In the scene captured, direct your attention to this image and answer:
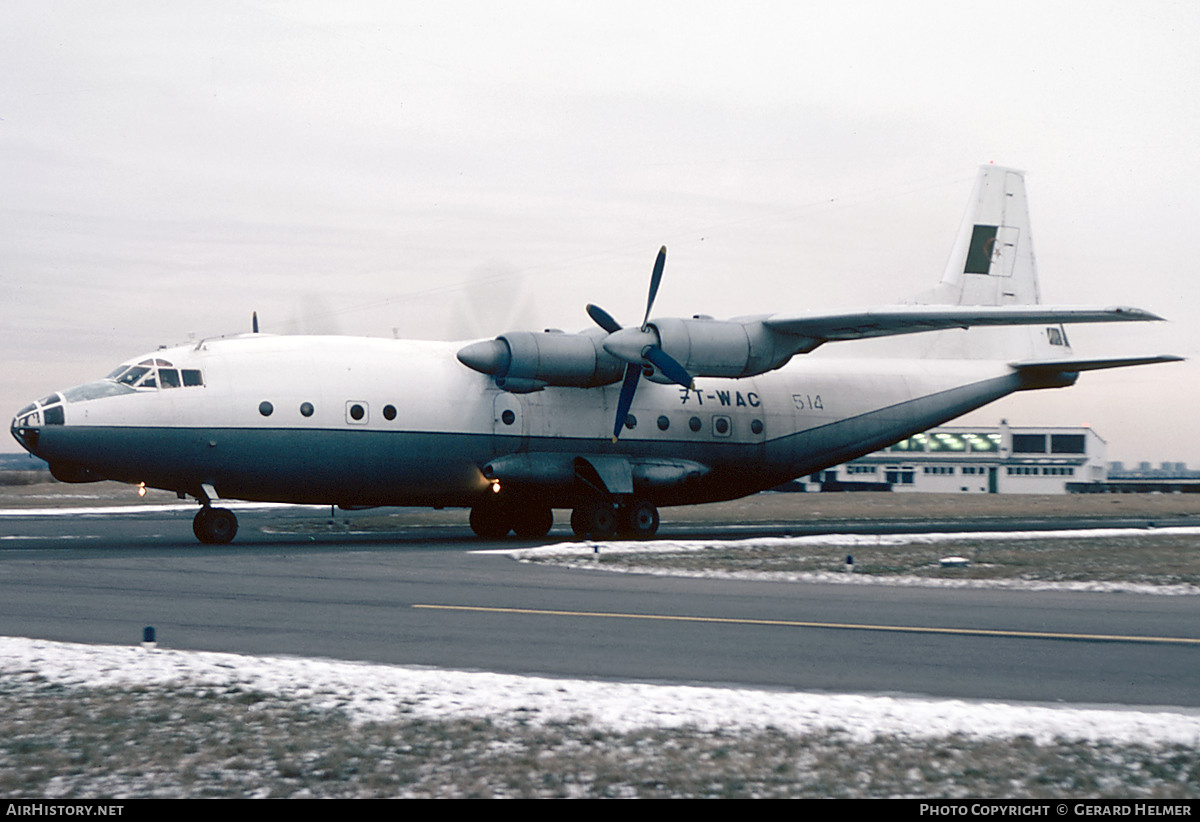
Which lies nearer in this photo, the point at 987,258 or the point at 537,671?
the point at 537,671

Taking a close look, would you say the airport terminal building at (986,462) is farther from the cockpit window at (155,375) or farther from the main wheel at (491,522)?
the cockpit window at (155,375)

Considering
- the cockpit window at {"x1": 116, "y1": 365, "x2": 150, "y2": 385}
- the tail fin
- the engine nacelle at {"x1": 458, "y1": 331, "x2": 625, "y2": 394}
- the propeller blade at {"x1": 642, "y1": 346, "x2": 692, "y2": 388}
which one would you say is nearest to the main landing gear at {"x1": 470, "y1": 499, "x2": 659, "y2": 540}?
the engine nacelle at {"x1": 458, "y1": 331, "x2": 625, "y2": 394}

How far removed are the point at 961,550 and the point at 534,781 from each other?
20.4 metres

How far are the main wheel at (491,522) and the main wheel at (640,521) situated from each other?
363 centimetres

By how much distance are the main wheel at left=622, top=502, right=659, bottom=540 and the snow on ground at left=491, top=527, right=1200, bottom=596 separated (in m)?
3.72

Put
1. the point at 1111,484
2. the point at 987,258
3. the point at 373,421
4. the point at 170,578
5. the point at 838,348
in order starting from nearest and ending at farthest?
the point at 170,578 < the point at 373,421 < the point at 838,348 < the point at 987,258 < the point at 1111,484

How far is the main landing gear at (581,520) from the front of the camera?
97.7 ft

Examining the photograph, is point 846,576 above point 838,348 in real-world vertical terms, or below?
below

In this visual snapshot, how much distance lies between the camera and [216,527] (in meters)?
26.0

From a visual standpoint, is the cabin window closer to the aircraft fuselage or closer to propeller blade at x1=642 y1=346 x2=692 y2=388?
the aircraft fuselage

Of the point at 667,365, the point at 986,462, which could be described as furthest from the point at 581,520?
the point at 986,462

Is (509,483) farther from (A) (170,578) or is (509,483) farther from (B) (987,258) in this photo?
(B) (987,258)

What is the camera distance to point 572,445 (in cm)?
2961
